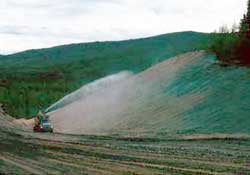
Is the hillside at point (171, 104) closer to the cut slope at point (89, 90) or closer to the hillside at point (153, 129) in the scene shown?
the hillside at point (153, 129)

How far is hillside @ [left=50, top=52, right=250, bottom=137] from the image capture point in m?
48.0

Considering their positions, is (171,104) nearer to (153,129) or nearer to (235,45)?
(153,129)

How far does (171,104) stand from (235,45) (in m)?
8.91

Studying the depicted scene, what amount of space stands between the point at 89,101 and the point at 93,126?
14.1 m

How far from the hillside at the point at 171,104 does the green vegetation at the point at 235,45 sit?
1351 mm

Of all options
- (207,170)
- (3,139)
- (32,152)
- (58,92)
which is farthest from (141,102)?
(58,92)

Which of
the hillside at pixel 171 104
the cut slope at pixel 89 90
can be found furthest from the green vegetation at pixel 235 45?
the cut slope at pixel 89 90

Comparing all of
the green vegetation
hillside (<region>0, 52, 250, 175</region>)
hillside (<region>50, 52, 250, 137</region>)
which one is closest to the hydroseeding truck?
hillside (<region>0, 52, 250, 175</region>)

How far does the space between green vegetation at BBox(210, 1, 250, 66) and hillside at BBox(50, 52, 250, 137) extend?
135cm

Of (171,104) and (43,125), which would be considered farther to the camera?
(171,104)

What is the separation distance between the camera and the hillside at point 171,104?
48.0m

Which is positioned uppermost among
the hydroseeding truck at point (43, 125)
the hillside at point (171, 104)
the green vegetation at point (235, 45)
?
the green vegetation at point (235, 45)

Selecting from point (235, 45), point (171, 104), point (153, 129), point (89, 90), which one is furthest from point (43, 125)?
point (89, 90)

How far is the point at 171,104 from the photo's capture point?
55531mm
